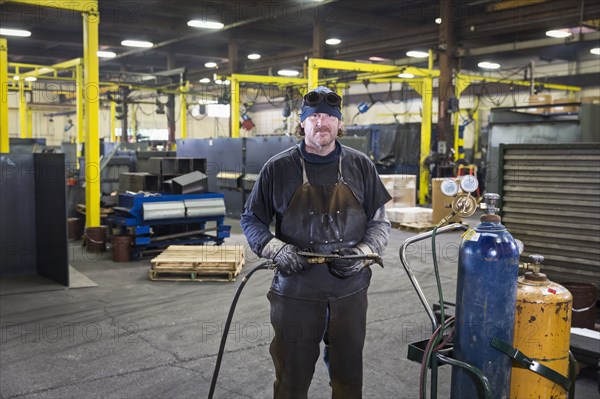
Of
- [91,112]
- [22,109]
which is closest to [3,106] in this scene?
[91,112]

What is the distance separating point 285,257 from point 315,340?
1.57ft

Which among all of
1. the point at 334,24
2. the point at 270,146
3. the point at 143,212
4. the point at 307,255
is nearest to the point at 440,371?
the point at 307,255

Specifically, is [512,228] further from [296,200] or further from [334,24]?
[334,24]

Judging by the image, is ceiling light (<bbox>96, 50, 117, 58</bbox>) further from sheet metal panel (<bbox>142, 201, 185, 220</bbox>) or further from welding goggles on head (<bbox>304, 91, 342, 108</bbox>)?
welding goggles on head (<bbox>304, 91, 342, 108</bbox>)

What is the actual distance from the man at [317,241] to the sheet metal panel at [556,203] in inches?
72.8

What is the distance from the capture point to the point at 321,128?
281 cm

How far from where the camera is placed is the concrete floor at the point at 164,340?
3.84 metres

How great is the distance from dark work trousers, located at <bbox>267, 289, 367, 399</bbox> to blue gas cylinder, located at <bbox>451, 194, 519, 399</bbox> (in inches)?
22.9

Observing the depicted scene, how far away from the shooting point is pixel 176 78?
17.3 m

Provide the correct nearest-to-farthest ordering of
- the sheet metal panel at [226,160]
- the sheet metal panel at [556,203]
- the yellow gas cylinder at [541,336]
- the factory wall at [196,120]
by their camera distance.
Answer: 1. the yellow gas cylinder at [541,336]
2. the sheet metal panel at [556,203]
3. the sheet metal panel at [226,160]
4. the factory wall at [196,120]

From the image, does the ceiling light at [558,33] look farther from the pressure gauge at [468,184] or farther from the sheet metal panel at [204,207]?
the pressure gauge at [468,184]

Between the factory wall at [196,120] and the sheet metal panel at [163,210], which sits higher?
the factory wall at [196,120]

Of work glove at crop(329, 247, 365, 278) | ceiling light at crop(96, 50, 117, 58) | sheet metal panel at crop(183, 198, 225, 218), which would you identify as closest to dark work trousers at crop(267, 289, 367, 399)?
work glove at crop(329, 247, 365, 278)

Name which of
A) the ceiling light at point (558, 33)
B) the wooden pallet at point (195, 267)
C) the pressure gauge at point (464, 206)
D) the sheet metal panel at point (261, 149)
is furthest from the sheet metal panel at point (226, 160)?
the pressure gauge at point (464, 206)
